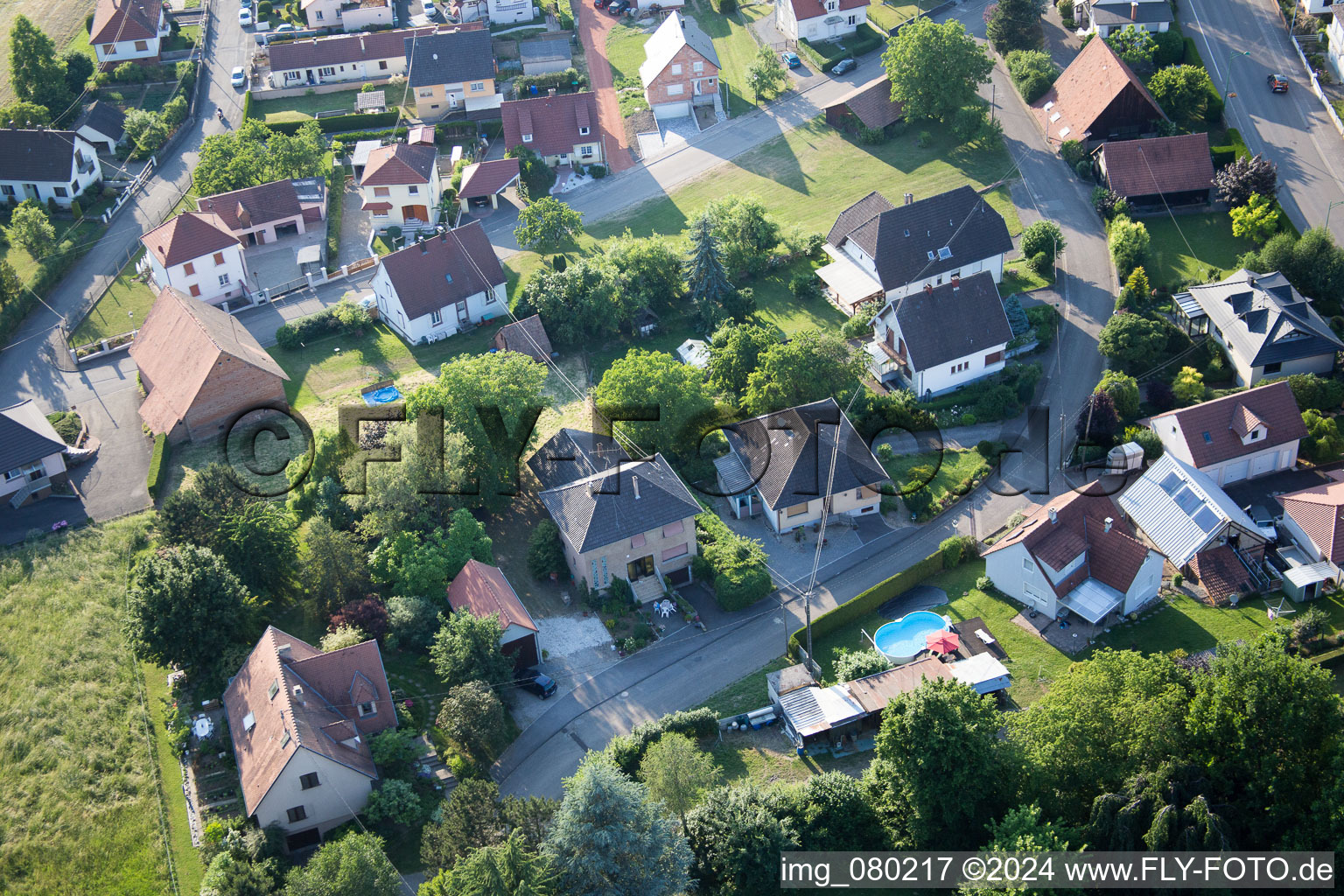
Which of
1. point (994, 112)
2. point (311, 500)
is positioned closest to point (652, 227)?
point (994, 112)

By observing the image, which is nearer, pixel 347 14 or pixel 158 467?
pixel 158 467

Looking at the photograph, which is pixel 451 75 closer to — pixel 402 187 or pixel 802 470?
pixel 402 187

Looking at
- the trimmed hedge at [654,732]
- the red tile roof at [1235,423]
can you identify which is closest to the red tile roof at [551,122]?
the red tile roof at [1235,423]

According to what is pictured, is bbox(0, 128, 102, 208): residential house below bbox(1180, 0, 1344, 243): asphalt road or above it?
below

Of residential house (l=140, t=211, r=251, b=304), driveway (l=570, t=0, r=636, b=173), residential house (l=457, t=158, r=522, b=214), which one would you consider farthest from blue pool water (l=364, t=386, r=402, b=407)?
driveway (l=570, t=0, r=636, b=173)

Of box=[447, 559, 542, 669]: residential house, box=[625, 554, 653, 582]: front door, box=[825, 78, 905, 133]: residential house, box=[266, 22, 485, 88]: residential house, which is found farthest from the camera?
box=[266, 22, 485, 88]: residential house

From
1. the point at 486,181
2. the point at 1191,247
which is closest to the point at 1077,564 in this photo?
the point at 1191,247

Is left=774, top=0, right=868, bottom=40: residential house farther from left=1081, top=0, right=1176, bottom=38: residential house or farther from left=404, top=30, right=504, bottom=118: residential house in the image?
left=404, top=30, right=504, bottom=118: residential house
